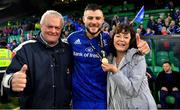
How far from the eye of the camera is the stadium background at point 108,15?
6250mm

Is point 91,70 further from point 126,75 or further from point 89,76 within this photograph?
point 126,75

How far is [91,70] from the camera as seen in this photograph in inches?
129

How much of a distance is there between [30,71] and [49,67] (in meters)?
0.17

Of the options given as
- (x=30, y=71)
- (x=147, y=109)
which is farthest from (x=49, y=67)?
(x=147, y=109)

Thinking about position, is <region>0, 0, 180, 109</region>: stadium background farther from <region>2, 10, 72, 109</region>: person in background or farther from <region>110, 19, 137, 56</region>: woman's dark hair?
<region>2, 10, 72, 109</region>: person in background

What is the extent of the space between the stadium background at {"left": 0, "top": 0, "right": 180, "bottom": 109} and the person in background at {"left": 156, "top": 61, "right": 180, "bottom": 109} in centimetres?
11

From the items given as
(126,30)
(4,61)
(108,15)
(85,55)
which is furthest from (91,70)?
(108,15)

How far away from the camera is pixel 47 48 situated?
119 inches

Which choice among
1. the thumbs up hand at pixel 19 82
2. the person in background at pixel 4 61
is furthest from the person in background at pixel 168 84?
the thumbs up hand at pixel 19 82

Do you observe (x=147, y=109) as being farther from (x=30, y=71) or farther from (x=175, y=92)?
(x=175, y=92)

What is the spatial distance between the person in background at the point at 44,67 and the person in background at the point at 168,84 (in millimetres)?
3636

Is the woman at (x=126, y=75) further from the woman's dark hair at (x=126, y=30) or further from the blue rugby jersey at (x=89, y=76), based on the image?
the blue rugby jersey at (x=89, y=76)

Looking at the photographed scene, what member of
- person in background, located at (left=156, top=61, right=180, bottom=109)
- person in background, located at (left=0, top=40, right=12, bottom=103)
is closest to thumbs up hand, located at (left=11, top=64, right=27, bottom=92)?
person in background, located at (left=156, top=61, right=180, bottom=109)

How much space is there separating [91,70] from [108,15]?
1790 centimetres
